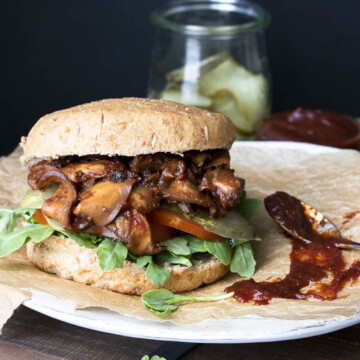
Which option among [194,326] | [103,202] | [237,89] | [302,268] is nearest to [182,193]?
[103,202]

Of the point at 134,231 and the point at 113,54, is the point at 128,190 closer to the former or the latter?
the point at 134,231

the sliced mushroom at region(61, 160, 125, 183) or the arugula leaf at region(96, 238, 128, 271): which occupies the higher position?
the sliced mushroom at region(61, 160, 125, 183)

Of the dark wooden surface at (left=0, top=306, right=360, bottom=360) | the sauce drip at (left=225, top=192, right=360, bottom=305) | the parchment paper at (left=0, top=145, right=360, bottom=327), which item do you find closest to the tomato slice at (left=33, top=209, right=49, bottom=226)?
the parchment paper at (left=0, top=145, right=360, bottom=327)

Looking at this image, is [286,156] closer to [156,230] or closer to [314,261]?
[314,261]

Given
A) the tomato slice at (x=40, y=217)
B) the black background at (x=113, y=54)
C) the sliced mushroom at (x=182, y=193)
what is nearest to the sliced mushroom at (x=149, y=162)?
the sliced mushroom at (x=182, y=193)

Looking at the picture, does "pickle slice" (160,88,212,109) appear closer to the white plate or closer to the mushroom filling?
the mushroom filling

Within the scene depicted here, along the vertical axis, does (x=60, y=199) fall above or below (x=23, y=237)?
above
